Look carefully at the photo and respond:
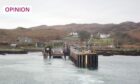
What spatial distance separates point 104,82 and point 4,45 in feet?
422

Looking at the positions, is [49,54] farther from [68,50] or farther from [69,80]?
[69,80]

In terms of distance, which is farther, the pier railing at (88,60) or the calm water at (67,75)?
the pier railing at (88,60)

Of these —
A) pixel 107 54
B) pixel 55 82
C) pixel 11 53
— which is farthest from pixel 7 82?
pixel 11 53

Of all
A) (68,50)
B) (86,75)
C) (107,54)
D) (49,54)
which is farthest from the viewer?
(107,54)

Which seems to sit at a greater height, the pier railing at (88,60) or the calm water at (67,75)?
the pier railing at (88,60)

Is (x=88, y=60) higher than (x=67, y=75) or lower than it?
higher

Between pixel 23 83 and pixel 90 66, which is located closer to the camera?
pixel 23 83

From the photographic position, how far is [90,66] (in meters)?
57.3

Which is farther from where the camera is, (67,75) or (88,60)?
(88,60)

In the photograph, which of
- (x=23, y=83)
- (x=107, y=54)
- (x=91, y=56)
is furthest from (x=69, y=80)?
(x=107, y=54)

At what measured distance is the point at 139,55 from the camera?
118312 mm

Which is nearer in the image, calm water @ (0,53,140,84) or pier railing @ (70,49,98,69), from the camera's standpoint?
calm water @ (0,53,140,84)

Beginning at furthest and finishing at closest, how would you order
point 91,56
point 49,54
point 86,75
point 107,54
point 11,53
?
point 11,53
point 107,54
point 49,54
point 91,56
point 86,75

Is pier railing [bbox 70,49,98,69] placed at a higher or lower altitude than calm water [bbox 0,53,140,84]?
higher
